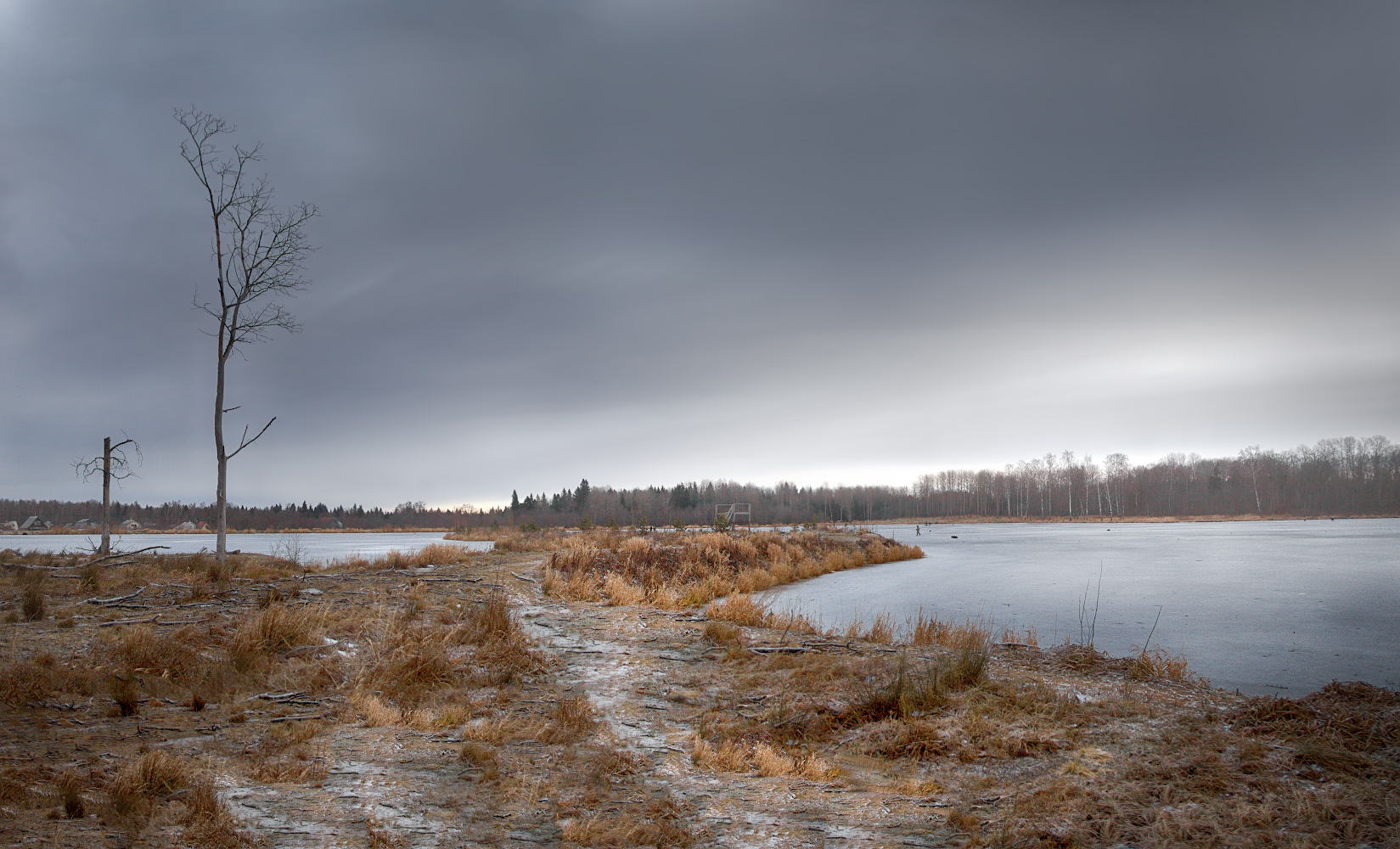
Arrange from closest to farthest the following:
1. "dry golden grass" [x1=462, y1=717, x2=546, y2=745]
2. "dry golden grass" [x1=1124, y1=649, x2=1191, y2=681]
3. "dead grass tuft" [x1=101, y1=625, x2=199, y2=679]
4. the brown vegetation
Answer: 1. "dry golden grass" [x1=462, y1=717, x2=546, y2=745]
2. "dead grass tuft" [x1=101, y1=625, x2=199, y2=679]
3. "dry golden grass" [x1=1124, y1=649, x2=1191, y2=681]
4. the brown vegetation

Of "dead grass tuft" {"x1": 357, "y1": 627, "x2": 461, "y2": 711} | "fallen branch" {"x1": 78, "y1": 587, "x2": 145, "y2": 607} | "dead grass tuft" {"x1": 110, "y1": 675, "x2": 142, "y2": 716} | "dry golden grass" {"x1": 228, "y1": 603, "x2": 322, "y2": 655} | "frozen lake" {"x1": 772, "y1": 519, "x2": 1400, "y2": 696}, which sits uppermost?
"fallen branch" {"x1": 78, "y1": 587, "x2": 145, "y2": 607}

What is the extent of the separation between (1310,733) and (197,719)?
12.1 m

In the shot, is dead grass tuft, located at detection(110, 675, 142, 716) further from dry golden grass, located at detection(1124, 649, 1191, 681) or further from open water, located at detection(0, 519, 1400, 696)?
open water, located at detection(0, 519, 1400, 696)

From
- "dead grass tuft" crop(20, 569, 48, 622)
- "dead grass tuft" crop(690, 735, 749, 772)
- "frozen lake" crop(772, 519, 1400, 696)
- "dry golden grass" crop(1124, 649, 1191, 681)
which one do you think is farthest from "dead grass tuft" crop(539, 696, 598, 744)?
"frozen lake" crop(772, 519, 1400, 696)

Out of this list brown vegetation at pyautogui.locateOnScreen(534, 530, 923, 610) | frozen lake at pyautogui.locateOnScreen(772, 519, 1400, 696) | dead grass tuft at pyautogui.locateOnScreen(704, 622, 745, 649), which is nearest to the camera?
dead grass tuft at pyautogui.locateOnScreen(704, 622, 745, 649)

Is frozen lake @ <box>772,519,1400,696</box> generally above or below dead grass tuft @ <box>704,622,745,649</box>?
below

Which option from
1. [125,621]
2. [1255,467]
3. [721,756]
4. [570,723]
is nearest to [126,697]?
[125,621]

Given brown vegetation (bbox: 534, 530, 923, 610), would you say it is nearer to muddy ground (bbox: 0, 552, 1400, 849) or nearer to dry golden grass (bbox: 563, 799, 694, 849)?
muddy ground (bbox: 0, 552, 1400, 849)

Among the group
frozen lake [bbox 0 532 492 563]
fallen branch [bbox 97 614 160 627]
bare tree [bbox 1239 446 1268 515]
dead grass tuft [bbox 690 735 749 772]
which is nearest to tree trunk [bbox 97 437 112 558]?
frozen lake [bbox 0 532 492 563]

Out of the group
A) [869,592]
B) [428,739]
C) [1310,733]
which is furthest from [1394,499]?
[428,739]

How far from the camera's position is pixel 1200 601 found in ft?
73.8

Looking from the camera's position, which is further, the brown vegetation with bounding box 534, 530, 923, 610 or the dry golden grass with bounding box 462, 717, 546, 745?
the brown vegetation with bounding box 534, 530, 923, 610

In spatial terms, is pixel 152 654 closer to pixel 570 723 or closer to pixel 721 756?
pixel 570 723

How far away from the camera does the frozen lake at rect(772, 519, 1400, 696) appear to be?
13867 millimetres
